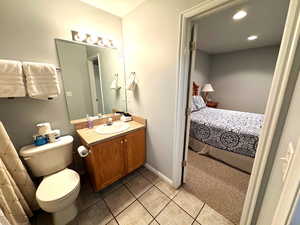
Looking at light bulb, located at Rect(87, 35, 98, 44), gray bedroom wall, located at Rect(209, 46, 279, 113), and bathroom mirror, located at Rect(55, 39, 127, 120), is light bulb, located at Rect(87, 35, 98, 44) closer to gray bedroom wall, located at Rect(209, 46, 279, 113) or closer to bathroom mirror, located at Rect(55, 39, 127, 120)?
bathroom mirror, located at Rect(55, 39, 127, 120)

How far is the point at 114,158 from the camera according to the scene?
1.52m

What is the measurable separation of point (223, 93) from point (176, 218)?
4.38m

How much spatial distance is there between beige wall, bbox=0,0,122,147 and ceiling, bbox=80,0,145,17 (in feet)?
0.26

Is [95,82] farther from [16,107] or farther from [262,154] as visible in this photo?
[262,154]

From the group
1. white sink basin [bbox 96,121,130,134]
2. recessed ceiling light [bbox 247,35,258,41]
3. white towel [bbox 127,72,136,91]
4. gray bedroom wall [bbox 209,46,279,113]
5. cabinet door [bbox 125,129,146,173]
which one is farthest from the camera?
gray bedroom wall [bbox 209,46,279,113]

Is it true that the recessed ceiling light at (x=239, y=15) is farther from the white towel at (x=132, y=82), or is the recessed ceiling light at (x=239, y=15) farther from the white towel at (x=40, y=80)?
the white towel at (x=40, y=80)

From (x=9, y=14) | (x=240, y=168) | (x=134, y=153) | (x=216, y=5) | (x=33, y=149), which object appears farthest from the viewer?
(x=240, y=168)

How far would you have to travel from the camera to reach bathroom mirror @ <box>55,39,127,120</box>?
1530 mm

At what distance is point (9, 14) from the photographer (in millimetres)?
1126

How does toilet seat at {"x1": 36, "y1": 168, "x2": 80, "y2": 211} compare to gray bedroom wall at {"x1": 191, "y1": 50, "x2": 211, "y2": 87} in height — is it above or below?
below

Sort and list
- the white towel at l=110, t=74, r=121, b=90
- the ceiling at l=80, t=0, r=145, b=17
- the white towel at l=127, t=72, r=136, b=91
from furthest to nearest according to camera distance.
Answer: the white towel at l=110, t=74, r=121, b=90
the white towel at l=127, t=72, r=136, b=91
the ceiling at l=80, t=0, r=145, b=17

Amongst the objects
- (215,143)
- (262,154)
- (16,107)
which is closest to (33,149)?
(16,107)

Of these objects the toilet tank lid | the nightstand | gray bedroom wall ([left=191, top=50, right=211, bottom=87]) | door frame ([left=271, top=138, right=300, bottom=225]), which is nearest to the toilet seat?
the toilet tank lid

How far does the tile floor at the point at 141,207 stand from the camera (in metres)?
1.25
